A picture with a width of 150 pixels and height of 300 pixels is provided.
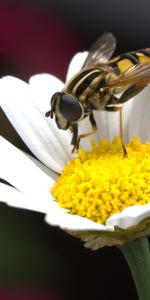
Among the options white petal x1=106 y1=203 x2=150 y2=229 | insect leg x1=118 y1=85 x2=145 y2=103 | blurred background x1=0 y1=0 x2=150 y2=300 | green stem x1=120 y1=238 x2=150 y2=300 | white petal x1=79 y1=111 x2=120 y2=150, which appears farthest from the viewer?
blurred background x1=0 y1=0 x2=150 y2=300

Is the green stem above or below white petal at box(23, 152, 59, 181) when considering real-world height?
below

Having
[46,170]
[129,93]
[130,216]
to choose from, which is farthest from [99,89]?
[130,216]

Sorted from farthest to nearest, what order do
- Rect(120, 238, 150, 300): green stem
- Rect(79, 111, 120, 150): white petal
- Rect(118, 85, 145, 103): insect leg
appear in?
1. Rect(79, 111, 120, 150): white petal
2. Rect(118, 85, 145, 103): insect leg
3. Rect(120, 238, 150, 300): green stem

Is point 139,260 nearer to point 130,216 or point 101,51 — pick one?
point 130,216

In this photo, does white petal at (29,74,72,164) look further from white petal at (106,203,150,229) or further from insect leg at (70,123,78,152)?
white petal at (106,203,150,229)

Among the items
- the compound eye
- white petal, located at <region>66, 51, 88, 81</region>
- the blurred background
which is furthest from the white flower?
the blurred background

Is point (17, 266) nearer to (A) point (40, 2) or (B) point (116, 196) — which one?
(B) point (116, 196)

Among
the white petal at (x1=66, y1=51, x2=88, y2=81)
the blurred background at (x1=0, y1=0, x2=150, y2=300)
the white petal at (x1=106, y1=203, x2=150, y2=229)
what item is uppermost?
the white petal at (x1=66, y1=51, x2=88, y2=81)
